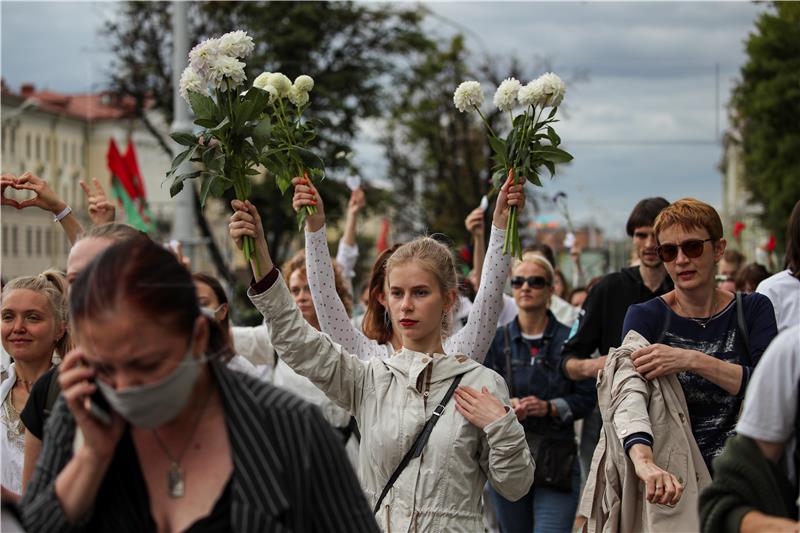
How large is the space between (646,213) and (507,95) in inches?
71.6

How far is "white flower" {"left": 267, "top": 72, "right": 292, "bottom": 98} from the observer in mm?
5495

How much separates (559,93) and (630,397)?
1495mm

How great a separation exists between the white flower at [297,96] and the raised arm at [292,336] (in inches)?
42.9

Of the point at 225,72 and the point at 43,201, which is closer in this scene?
the point at 225,72

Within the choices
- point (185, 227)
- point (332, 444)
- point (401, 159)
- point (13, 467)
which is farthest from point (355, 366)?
point (401, 159)

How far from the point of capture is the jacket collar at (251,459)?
2775 mm

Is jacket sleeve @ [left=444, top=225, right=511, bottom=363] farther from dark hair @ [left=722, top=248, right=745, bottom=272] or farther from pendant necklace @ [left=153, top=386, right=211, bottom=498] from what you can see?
dark hair @ [left=722, top=248, right=745, bottom=272]

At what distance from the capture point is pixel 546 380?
25.0ft

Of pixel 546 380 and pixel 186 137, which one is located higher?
pixel 186 137

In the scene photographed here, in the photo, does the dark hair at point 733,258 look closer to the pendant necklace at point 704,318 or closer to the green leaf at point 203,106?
the pendant necklace at point 704,318

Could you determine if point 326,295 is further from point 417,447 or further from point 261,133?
point 417,447

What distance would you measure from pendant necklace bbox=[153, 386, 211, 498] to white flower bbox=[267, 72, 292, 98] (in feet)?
9.16

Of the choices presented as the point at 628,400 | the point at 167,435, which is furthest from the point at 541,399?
the point at 167,435

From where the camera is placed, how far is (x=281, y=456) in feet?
9.29
